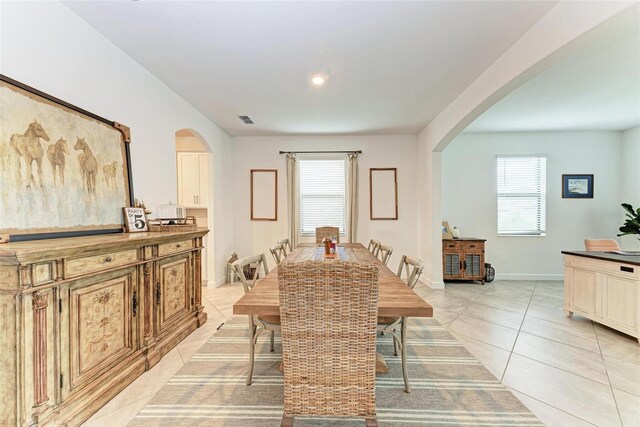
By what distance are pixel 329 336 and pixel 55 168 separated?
2.13m

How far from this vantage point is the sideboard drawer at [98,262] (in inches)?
63.7

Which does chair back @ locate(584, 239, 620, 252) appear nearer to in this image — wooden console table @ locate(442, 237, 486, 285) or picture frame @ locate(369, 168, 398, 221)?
wooden console table @ locate(442, 237, 486, 285)

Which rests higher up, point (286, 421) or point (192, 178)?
point (192, 178)

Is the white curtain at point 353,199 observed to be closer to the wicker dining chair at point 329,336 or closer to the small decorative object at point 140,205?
the small decorative object at point 140,205

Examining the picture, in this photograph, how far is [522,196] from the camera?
5.30 m

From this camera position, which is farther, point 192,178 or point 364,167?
point 364,167

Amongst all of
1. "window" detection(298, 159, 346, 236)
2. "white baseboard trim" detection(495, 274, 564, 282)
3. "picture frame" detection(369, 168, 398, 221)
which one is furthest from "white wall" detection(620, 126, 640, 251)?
"window" detection(298, 159, 346, 236)

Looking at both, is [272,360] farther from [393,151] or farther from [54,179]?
[393,151]

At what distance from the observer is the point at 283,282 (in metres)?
1.32

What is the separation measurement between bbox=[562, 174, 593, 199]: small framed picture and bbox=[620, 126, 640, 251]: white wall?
0.51 m

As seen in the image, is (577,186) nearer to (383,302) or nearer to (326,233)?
(326,233)

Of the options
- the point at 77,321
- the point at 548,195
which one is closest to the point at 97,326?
the point at 77,321

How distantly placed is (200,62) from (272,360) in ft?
9.63

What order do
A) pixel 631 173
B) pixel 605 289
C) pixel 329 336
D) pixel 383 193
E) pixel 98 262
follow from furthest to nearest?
pixel 383 193
pixel 631 173
pixel 605 289
pixel 98 262
pixel 329 336
